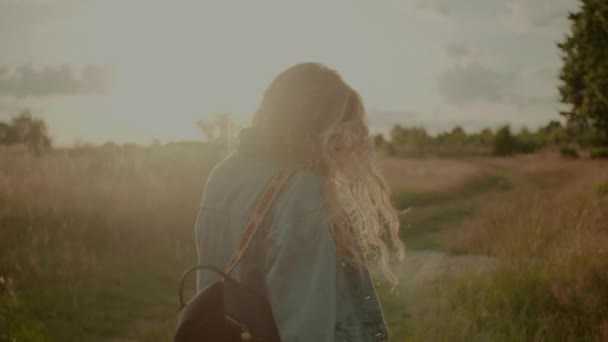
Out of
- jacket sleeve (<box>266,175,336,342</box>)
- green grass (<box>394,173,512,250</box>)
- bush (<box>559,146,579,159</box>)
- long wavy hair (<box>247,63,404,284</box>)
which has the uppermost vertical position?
long wavy hair (<box>247,63,404,284</box>)

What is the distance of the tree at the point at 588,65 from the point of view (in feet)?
63.3

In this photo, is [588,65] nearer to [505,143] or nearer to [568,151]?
[568,151]

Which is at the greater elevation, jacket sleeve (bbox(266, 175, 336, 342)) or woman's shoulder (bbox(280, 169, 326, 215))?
woman's shoulder (bbox(280, 169, 326, 215))

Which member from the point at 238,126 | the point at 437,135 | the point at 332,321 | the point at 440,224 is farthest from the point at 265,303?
the point at 437,135

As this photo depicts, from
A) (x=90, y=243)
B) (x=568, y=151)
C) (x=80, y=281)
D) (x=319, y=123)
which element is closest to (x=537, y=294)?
(x=319, y=123)

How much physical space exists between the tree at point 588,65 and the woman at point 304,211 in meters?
19.2

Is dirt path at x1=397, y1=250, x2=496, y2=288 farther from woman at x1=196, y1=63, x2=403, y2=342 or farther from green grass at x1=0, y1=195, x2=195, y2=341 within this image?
woman at x1=196, y1=63, x2=403, y2=342

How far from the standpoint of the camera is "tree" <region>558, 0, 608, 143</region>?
19.3m

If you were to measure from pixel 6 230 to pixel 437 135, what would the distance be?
2484 inches

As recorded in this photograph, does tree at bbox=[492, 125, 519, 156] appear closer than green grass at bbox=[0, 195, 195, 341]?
No

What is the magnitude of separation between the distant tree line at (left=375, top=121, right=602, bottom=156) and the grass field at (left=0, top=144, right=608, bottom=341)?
106 feet

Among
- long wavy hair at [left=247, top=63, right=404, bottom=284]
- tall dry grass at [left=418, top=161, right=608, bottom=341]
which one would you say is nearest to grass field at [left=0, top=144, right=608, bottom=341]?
tall dry grass at [left=418, top=161, right=608, bottom=341]

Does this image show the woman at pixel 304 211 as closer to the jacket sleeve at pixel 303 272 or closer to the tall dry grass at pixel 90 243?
the jacket sleeve at pixel 303 272

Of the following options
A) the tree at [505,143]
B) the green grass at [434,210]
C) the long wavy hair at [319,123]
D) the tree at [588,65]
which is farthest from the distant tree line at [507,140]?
the long wavy hair at [319,123]
